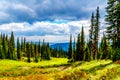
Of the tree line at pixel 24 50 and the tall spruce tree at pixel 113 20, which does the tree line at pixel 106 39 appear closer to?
the tall spruce tree at pixel 113 20

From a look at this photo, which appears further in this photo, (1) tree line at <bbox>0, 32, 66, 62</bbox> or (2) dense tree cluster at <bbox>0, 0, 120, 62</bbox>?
(1) tree line at <bbox>0, 32, 66, 62</bbox>

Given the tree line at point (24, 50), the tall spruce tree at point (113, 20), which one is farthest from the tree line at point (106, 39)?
the tree line at point (24, 50)

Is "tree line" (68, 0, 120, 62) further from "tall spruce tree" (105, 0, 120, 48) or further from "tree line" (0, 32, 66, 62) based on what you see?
"tree line" (0, 32, 66, 62)

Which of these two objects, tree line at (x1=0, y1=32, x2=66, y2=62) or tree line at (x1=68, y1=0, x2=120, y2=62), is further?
tree line at (x1=0, y1=32, x2=66, y2=62)

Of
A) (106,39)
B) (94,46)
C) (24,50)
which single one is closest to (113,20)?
(106,39)

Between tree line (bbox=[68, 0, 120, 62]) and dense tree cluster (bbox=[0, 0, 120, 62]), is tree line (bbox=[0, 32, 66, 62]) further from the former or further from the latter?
tree line (bbox=[68, 0, 120, 62])

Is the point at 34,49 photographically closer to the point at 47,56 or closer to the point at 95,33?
the point at 47,56

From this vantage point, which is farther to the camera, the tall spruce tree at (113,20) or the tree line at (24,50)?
the tree line at (24,50)

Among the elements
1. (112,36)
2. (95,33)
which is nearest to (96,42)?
(95,33)

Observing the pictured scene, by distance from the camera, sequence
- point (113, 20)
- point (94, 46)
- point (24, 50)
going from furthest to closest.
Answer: point (24, 50), point (94, 46), point (113, 20)

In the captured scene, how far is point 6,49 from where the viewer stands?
132 m

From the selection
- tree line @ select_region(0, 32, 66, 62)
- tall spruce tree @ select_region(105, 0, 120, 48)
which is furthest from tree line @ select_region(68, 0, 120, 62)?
tree line @ select_region(0, 32, 66, 62)

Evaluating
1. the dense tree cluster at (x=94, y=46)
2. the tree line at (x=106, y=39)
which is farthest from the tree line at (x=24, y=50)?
the tree line at (x=106, y=39)

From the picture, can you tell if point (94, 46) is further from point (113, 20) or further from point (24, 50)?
point (24, 50)
